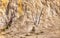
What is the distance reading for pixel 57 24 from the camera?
147cm

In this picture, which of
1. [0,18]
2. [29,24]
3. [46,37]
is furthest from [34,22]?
[0,18]

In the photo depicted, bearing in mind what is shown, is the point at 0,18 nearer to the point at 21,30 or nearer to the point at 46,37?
the point at 21,30

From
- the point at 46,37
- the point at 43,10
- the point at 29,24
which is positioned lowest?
the point at 46,37

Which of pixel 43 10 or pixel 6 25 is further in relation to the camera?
pixel 43 10

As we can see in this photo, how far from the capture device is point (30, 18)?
1.40 meters

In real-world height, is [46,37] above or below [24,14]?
below

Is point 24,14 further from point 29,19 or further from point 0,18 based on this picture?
point 0,18

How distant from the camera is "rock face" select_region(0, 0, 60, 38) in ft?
4.35

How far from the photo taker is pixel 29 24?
139cm

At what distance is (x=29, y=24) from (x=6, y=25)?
0.20 m

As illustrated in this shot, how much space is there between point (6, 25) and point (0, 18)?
77 millimetres

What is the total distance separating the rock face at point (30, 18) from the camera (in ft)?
4.35

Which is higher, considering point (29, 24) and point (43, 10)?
point (43, 10)

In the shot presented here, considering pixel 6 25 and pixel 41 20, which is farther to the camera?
pixel 41 20
